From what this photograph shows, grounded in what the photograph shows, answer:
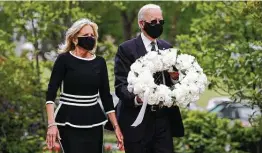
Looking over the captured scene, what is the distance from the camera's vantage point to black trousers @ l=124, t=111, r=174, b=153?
663 centimetres

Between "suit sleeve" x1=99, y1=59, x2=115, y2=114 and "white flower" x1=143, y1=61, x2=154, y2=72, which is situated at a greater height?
"white flower" x1=143, y1=61, x2=154, y2=72

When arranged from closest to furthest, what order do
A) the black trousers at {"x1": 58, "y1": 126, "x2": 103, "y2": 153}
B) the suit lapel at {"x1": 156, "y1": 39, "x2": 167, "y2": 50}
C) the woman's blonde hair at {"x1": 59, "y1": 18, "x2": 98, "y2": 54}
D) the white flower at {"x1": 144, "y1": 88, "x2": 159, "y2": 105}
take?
1. the white flower at {"x1": 144, "y1": 88, "x2": 159, "y2": 105}
2. the black trousers at {"x1": 58, "y1": 126, "x2": 103, "y2": 153}
3. the woman's blonde hair at {"x1": 59, "y1": 18, "x2": 98, "y2": 54}
4. the suit lapel at {"x1": 156, "y1": 39, "x2": 167, "y2": 50}

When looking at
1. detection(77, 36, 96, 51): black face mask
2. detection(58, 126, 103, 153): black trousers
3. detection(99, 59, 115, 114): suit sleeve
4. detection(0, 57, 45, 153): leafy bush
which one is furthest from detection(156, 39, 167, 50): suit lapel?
detection(0, 57, 45, 153): leafy bush

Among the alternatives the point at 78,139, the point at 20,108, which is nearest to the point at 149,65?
the point at 78,139

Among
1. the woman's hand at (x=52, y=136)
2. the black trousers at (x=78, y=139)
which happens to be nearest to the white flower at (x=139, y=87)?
the black trousers at (x=78, y=139)

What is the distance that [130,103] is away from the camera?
6.57 m

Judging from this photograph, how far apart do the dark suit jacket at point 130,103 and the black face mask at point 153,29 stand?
0.51 feet

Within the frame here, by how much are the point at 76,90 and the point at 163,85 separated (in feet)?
2.65

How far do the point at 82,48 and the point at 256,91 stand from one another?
3529 mm

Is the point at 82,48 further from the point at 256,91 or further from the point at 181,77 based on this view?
the point at 256,91

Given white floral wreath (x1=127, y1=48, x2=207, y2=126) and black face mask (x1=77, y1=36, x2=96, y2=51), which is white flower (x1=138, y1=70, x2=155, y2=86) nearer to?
white floral wreath (x1=127, y1=48, x2=207, y2=126)

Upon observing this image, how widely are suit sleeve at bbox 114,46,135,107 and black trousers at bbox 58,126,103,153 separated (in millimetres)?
395

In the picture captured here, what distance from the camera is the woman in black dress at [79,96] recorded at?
6.47 meters

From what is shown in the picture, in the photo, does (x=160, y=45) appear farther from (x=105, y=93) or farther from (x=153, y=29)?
(x=105, y=93)
